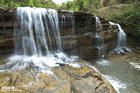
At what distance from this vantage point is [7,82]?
11.2 ft

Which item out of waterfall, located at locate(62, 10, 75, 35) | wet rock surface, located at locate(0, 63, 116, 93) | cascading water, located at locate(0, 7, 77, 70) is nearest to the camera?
wet rock surface, located at locate(0, 63, 116, 93)

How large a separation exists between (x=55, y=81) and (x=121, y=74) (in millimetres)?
3963

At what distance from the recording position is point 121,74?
5.92 m

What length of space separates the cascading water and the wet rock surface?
4.61ft

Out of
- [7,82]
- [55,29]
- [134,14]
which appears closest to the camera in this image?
[7,82]

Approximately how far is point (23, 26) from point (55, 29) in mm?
1839

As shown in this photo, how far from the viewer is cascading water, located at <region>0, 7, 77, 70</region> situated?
5902 mm

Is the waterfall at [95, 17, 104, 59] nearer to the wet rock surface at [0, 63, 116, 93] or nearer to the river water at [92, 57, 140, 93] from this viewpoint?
the river water at [92, 57, 140, 93]

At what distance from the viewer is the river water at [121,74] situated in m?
4.71

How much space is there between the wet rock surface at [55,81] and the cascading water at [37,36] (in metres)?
1.40

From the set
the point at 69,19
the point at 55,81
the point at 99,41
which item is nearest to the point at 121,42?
the point at 99,41

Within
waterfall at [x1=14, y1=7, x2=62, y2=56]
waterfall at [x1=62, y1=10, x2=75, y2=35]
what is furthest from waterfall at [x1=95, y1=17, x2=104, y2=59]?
waterfall at [x1=14, y1=7, x2=62, y2=56]

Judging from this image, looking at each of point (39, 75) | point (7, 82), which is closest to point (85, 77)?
point (39, 75)

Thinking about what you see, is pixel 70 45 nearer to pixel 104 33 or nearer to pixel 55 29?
pixel 55 29
